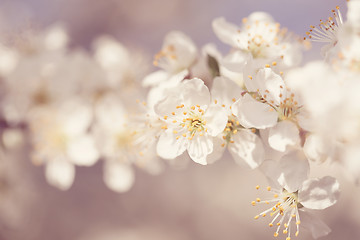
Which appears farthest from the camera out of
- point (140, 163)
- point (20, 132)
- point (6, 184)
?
point (6, 184)

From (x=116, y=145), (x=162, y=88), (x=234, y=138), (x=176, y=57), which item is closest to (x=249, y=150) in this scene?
(x=234, y=138)

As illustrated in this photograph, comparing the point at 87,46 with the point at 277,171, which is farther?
the point at 87,46

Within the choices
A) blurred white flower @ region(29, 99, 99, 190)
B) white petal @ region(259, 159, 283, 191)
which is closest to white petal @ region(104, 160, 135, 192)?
blurred white flower @ region(29, 99, 99, 190)

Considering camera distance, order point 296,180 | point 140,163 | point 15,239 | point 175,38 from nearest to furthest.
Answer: point 296,180 < point 175,38 < point 140,163 < point 15,239

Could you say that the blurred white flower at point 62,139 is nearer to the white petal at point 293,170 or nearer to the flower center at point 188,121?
the flower center at point 188,121

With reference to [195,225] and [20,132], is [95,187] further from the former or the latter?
[20,132]

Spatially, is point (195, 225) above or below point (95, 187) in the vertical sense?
below

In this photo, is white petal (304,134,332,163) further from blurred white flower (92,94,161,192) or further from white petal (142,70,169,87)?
blurred white flower (92,94,161,192)

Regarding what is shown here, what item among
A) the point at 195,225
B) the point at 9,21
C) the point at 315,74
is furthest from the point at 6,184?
the point at 315,74
